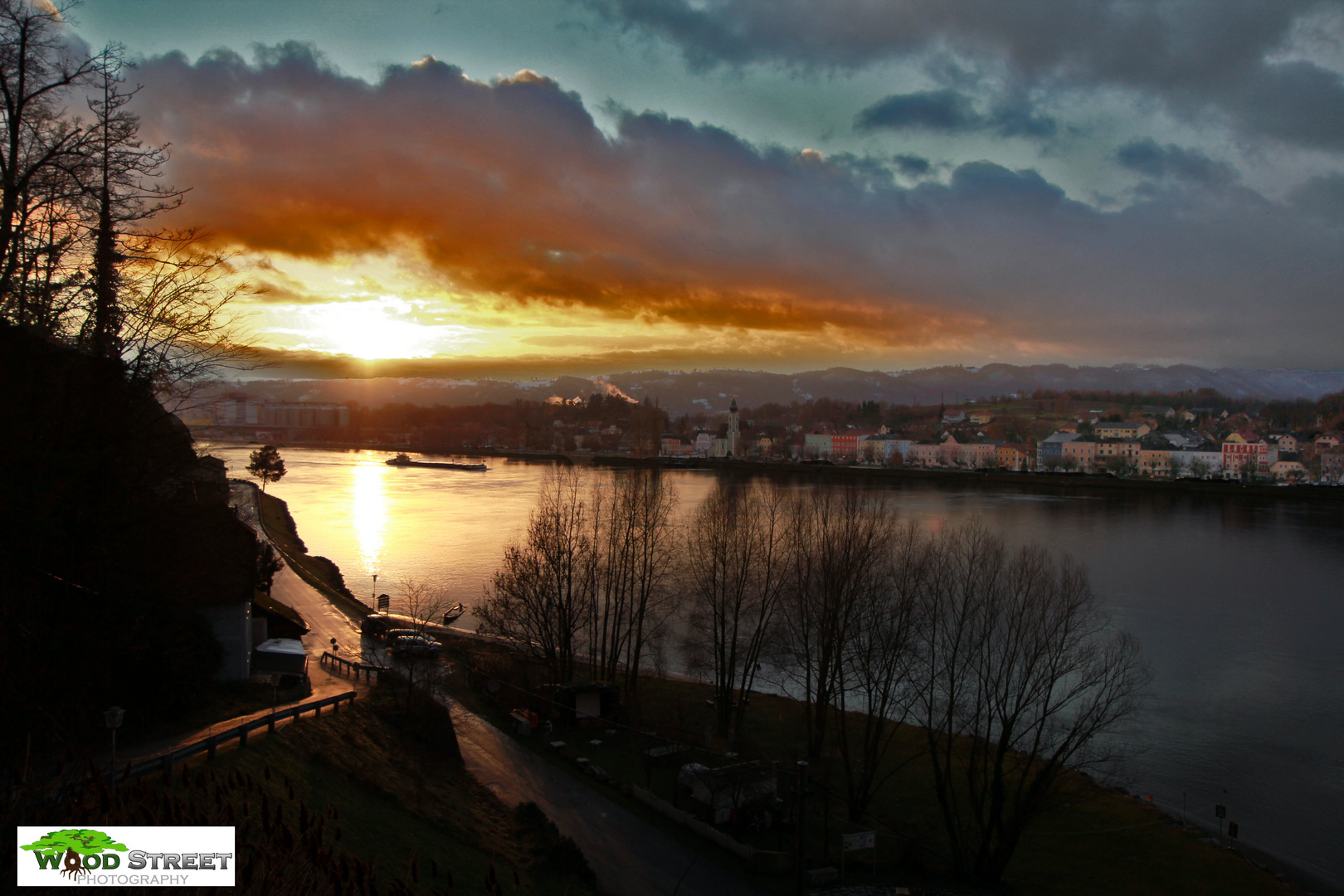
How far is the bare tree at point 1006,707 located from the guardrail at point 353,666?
4548mm

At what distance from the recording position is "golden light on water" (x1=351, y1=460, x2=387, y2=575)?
15.1m

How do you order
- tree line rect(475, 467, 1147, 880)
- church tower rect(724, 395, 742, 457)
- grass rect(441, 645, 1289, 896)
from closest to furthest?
grass rect(441, 645, 1289, 896) → tree line rect(475, 467, 1147, 880) → church tower rect(724, 395, 742, 457)

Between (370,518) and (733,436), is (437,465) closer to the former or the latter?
(370,518)

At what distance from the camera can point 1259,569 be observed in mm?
15102

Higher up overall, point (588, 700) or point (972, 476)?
point (972, 476)

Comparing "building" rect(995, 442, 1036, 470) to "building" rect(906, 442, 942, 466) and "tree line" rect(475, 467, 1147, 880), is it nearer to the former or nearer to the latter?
"building" rect(906, 442, 942, 466)

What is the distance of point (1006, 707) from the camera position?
5992mm

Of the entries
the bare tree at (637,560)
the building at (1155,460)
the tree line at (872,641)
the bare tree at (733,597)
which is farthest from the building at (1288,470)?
the bare tree at (637,560)

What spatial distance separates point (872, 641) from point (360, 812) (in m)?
4.25

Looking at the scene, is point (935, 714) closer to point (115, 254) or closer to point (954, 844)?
point (954, 844)

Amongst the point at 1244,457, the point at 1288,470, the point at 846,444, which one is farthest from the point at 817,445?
the point at 1288,470

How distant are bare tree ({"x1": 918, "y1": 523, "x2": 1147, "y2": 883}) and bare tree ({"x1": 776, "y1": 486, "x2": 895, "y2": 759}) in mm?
608

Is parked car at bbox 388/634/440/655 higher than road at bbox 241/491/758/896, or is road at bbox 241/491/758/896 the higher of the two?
parked car at bbox 388/634/440/655

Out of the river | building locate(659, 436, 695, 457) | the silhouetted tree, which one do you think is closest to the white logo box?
the river
